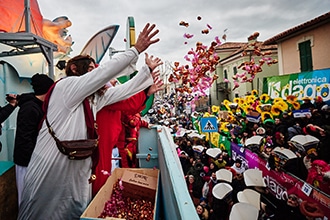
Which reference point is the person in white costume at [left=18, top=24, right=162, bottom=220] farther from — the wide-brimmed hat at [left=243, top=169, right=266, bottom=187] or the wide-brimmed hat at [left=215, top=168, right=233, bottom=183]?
the wide-brimmed hat at [left=243, top=169, right=266, bottom=187]

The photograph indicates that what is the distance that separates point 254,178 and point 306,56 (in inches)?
498

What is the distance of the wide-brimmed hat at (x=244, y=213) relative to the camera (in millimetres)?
2812

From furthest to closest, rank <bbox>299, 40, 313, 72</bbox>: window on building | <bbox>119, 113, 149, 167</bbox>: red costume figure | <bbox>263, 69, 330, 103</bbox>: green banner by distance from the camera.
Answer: <bbox>299, 40, 313, 72</bbox>: window on building, <bbox>263, 69, 330, 103</bbox>: green banner, <bbox>119, 113, 149, 167</bbox>: red costume figure

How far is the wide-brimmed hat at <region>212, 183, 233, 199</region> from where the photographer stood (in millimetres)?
3789

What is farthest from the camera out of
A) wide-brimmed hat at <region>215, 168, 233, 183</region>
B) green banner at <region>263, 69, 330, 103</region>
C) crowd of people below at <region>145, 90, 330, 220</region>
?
green banner at <region>263, 69, 330, 103</region>

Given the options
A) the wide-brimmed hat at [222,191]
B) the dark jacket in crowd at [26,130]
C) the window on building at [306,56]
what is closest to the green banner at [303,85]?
the window on building at [306,56]

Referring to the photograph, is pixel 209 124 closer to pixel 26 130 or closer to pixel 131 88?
pixel 131 88

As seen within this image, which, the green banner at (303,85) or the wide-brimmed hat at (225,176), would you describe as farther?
the green banner at (303,85)

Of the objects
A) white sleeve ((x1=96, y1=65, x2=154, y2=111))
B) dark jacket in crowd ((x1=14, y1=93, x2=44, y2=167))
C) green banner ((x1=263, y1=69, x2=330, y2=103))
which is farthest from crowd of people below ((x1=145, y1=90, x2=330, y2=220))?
dark jacket in crowd ((x1=14, y1=93, x2=44, y2=167))

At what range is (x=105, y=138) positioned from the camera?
5.77 ft

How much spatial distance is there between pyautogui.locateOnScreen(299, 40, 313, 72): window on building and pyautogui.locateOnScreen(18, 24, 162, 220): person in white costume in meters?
15.0

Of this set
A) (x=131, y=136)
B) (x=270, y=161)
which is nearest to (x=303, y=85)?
(x=270, y=161)

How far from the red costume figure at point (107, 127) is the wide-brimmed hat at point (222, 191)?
99.9 inches

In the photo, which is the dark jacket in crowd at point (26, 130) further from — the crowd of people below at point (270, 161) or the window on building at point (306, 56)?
the window on building at point (306, 56)
